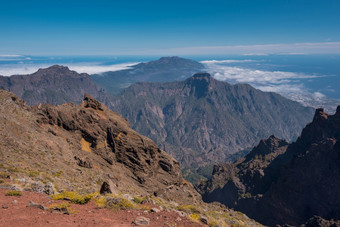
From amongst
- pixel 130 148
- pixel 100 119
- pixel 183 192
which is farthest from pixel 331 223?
pixel 100 119

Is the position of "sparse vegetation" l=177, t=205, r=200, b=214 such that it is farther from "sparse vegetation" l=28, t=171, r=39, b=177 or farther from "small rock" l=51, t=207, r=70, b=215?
"sparse vegetation" l=28, t=171, r=39, b=177

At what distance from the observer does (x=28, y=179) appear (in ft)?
76.9

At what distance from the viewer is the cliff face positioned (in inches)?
1188

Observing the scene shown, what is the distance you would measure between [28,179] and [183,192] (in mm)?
34078

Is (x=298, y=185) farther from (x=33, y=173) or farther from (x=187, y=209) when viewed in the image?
(x=33, y=173)

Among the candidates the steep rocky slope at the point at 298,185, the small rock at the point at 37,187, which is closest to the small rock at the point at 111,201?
the small rock at the point at 37,187

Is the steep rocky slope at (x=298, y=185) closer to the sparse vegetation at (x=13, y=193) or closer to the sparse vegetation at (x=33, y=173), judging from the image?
the sparse vegetation at (x=33, y=173)

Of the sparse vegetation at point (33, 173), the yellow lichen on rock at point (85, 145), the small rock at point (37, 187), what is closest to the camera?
the small rock at point (37, 187)

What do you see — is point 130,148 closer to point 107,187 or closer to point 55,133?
point 55,133

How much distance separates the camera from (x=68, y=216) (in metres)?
16.1

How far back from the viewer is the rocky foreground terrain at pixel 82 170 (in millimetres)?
18172

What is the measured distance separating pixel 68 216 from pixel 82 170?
20.6m

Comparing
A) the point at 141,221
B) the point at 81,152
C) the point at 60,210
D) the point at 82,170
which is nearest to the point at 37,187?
the point at 60,210

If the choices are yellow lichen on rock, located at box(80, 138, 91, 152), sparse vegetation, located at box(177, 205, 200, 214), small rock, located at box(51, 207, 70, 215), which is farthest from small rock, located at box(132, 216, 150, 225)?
yellow lichen on rock, located at box(80, 138, 91, 152)
